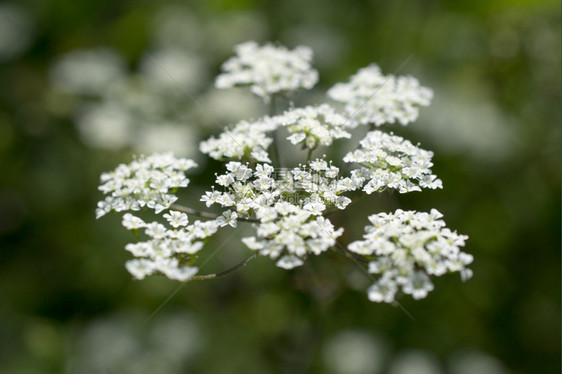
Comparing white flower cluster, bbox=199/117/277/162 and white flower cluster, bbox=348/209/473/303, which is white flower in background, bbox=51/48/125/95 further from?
white flower cluster, bbox=348/209/473/303

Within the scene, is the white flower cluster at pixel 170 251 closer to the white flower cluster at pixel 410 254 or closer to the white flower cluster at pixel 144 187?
the white flower cluster at pixel 144 187

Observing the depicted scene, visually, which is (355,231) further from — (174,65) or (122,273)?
(174,65)

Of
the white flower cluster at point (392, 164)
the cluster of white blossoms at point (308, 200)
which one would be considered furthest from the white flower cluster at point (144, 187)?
the white flower cluster at point (392, 164)

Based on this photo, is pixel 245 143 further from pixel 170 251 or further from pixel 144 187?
pixel 170 251

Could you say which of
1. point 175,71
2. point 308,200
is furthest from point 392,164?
point 175,71

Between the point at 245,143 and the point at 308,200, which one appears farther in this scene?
the point at 245,143

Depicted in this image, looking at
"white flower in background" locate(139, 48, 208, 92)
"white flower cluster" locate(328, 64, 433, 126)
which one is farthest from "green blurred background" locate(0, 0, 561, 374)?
"white flower cluster" locate(328, 64, 433, 126)
